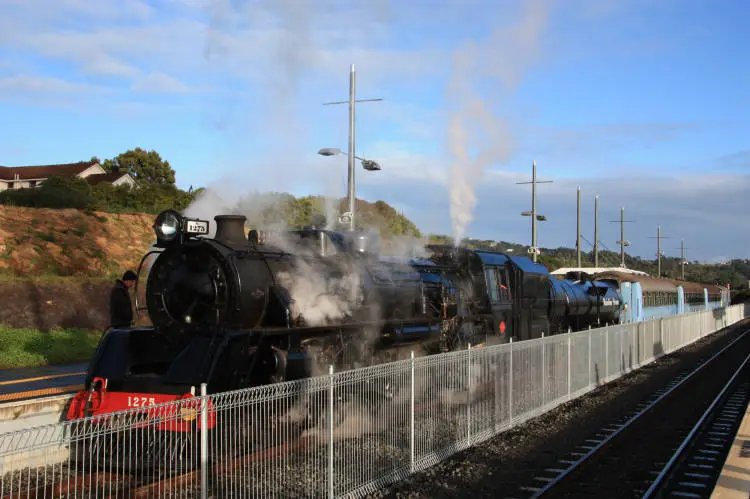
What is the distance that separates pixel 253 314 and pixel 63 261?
25.7m

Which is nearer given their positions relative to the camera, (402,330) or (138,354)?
(138,354)

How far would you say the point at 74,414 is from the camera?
838cm

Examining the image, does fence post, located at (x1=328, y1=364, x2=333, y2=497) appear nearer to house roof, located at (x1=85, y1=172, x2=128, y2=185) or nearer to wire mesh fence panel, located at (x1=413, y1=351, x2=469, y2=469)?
wire mesh fence panel, located at (x1=413, y1=351, x2=469, y2=469)

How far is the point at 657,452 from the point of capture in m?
10.1

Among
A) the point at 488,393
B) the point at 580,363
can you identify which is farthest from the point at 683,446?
the point at 580,363

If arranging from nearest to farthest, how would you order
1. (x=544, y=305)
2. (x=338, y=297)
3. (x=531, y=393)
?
(x=338, y=297) < (x=531, y=393) < (x=544, y=305)

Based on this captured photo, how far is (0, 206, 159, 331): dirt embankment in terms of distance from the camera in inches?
907

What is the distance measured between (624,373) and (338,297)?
12.3 meters

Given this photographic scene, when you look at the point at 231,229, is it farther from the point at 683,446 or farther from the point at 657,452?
the point at 683,446

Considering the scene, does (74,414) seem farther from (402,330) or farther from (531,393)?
(531,393)

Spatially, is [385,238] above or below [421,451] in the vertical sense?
above

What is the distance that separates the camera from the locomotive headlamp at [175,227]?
9.31m

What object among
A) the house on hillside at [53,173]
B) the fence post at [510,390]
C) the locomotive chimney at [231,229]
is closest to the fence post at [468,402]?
the fence post at [510,390]

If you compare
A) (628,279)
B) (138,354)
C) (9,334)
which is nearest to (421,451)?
(138,354)
